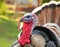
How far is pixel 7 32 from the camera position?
23.2 ft

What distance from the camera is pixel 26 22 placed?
2629 mm

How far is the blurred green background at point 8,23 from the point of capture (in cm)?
652

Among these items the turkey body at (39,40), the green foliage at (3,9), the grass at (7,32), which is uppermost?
the turkey body at (39,40)

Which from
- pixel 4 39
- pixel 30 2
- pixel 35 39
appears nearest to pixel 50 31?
pixel 35 39

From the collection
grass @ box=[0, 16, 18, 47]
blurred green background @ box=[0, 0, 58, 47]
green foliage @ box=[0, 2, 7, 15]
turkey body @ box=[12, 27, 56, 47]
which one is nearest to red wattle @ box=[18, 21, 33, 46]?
turkey body @ box=[12, 27, 56, 47]

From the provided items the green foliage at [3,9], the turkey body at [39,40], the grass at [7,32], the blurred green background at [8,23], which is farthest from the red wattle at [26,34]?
the green foliage at [3,9]

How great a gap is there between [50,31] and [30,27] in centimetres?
25

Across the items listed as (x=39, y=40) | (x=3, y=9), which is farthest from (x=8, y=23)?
(x=39, y=40)

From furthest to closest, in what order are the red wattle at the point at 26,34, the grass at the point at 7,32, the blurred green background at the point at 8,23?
the blurred green background at the point at 8,23
the grass at the point at 7,32
the red wattle at the point at 26,34

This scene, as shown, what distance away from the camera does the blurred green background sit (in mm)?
6522

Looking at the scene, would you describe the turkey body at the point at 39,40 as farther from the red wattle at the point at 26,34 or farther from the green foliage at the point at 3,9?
the green foliage at the point at 3,9

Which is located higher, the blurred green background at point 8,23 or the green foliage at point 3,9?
the green foliage at point 3,9

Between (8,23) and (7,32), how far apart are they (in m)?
0.67

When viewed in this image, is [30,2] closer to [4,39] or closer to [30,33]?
[4,39]
